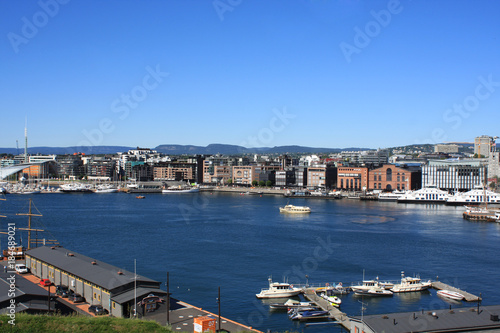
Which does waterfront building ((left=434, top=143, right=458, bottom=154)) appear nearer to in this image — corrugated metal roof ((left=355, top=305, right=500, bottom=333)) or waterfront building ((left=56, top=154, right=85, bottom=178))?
waterfront building ((left=56, top=154, right=85, bottom=178))

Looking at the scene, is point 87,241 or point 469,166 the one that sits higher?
point 469,166

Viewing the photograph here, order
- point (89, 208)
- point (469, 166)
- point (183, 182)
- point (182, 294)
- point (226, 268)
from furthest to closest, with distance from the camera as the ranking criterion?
point (183, 182)
point (469, 166)
point (89, 208)
point (226, 268)
point (182, 294)

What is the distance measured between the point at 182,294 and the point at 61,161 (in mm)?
48108

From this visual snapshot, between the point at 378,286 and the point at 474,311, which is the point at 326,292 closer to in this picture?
the point at 378,286

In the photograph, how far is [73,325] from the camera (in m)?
5.32

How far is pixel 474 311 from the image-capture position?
20.6ft

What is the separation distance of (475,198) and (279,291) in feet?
70.2

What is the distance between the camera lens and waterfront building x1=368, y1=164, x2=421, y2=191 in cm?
3275

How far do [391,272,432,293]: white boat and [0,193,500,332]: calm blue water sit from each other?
0.65ft

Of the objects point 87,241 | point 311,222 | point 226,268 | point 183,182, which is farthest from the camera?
point 183,182

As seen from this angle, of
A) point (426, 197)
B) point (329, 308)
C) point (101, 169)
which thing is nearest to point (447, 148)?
point (426, 197)

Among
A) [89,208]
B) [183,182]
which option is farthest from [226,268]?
[183,182]

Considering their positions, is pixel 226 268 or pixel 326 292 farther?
pixel 226 268

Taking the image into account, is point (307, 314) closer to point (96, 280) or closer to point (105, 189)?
point (96, 280)
